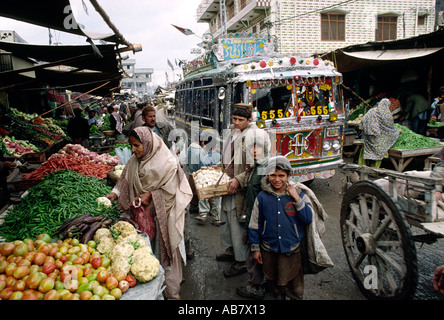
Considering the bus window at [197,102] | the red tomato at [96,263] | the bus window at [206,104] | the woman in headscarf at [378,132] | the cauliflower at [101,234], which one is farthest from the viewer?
the bus window at [197,102]

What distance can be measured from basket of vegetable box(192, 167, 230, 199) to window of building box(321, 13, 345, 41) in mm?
18459

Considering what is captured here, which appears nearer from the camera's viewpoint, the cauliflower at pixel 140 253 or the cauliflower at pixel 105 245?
the cauliflower at pixel 140 253

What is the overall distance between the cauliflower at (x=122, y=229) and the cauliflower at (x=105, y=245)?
11 centimetres

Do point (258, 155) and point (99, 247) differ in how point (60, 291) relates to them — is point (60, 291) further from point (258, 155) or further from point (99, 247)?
point (258, 155)

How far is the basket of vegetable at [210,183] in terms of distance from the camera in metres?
3.47

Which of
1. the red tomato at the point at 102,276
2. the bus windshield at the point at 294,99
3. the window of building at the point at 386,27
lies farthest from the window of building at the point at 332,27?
the red tomato at the point at 102,276

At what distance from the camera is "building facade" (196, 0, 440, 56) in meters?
18.4

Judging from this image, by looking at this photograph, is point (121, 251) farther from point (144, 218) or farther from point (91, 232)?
point (144, 218)

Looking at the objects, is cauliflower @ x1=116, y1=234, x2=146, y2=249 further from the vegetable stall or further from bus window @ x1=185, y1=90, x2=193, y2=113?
bus window @ x1=185, y1=90, x2=193, y2=113

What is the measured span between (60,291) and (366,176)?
3.10 meters

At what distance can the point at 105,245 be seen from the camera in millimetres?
2572

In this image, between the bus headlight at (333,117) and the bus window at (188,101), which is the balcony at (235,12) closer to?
the bus window at (188,101)

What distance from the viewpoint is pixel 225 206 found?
144 inches

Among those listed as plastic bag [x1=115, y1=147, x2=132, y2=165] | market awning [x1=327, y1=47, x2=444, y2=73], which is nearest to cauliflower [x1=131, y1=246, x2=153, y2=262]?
plastic bag [x1=115, y1=147, x2=132, y2=165]
